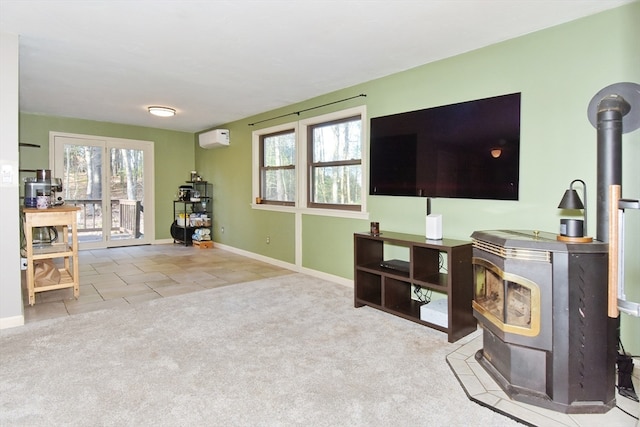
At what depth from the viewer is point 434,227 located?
124 inches

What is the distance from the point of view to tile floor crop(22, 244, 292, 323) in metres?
3.66

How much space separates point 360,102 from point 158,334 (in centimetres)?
310

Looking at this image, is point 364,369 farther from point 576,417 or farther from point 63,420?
point 63,420

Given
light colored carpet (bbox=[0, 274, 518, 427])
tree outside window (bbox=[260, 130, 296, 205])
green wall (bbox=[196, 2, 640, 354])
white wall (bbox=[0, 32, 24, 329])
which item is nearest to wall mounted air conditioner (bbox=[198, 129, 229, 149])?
tree outside window (bbox=[260, 130, 296, 205])

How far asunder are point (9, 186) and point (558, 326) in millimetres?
3941

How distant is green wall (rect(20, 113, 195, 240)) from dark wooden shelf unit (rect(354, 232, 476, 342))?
540 cm

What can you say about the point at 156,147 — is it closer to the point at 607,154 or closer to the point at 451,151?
the point at 451,151

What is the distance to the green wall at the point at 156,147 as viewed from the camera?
616 centimetres

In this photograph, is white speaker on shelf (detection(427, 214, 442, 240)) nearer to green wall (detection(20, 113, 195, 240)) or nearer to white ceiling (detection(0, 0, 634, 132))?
white ceiling (detection(0, 0, 634, 132))

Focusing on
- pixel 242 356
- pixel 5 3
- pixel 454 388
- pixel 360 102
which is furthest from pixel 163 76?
pixel 454 388

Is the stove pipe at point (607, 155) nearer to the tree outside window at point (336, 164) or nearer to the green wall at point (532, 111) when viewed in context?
the green wall at point (532, 111)

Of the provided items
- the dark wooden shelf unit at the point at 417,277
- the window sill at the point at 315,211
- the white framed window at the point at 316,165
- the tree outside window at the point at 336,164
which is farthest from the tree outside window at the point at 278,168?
the dark wooden shelf unit at the point at 417,277

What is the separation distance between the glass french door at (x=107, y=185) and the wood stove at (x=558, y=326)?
7034 millimetres

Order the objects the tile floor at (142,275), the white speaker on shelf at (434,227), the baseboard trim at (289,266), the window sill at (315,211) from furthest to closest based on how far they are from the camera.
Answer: the baseboard trim at (289,266) → the window sill at (315,211) → the tile floor at (142,275) → the white speaker on shelf at (434,227)
